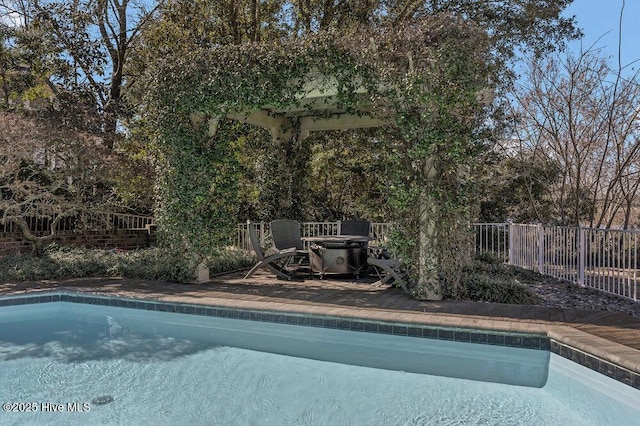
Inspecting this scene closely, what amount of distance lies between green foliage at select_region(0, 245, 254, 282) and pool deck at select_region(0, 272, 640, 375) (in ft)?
1.00

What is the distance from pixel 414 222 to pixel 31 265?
21.7ft

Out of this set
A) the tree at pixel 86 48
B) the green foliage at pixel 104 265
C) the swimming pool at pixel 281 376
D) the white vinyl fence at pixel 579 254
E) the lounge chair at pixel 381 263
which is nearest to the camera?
the swimming pool at pixel 281 376

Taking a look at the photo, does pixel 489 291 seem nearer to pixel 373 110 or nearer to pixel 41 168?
pixel 373 110

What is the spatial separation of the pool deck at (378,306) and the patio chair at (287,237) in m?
0.55

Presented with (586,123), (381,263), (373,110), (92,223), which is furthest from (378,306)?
(92,223)

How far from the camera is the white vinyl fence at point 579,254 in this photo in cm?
625

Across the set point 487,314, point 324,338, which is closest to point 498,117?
point 487,314

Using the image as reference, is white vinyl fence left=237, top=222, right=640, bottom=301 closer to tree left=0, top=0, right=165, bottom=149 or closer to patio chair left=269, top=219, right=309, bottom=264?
patio chair left=269, top=219, right=309, bottom=264

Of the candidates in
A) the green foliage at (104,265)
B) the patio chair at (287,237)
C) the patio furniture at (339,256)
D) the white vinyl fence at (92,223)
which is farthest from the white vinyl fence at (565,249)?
the white vinyl fence at (92,223)

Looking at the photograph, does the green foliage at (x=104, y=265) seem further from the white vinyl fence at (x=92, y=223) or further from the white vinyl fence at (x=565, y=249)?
the white vinyl fence at (x=565, y=249)

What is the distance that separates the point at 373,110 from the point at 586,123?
6530 millimetres

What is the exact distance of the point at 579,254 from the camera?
23.3ft

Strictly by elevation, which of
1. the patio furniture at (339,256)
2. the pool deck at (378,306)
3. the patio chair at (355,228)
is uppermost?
the patio chair at (355,228)

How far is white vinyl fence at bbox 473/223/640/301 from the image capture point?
6.25 m
